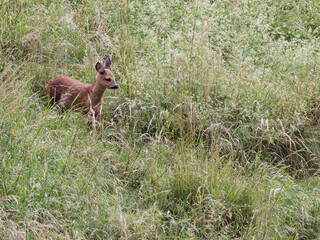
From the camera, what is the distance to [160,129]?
5168 mm

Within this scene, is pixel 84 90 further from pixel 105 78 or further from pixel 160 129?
pixel 160 129

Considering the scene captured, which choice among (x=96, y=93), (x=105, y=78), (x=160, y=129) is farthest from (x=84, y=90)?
(x=160, y=129)

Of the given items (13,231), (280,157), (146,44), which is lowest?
(280,157)

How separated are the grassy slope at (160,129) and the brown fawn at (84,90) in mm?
201

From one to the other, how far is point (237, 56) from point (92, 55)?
6.02ft

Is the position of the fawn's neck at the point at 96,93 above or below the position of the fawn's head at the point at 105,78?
below

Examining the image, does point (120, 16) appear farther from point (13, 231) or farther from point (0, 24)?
point (13, 231)

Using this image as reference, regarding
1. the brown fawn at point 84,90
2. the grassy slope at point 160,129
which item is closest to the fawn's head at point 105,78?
the brown fawn at point 84,90

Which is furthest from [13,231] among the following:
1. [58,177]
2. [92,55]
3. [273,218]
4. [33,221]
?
[92,55]

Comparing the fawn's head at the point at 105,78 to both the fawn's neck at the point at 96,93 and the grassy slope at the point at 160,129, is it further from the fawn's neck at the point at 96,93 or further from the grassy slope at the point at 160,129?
the grassy slope at the point at 160,129

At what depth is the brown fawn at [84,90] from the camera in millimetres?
5234

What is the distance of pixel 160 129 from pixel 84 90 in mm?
981

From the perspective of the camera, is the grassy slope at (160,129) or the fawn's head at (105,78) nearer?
the grassy slope at (160,129)

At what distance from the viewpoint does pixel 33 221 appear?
10.4ft
